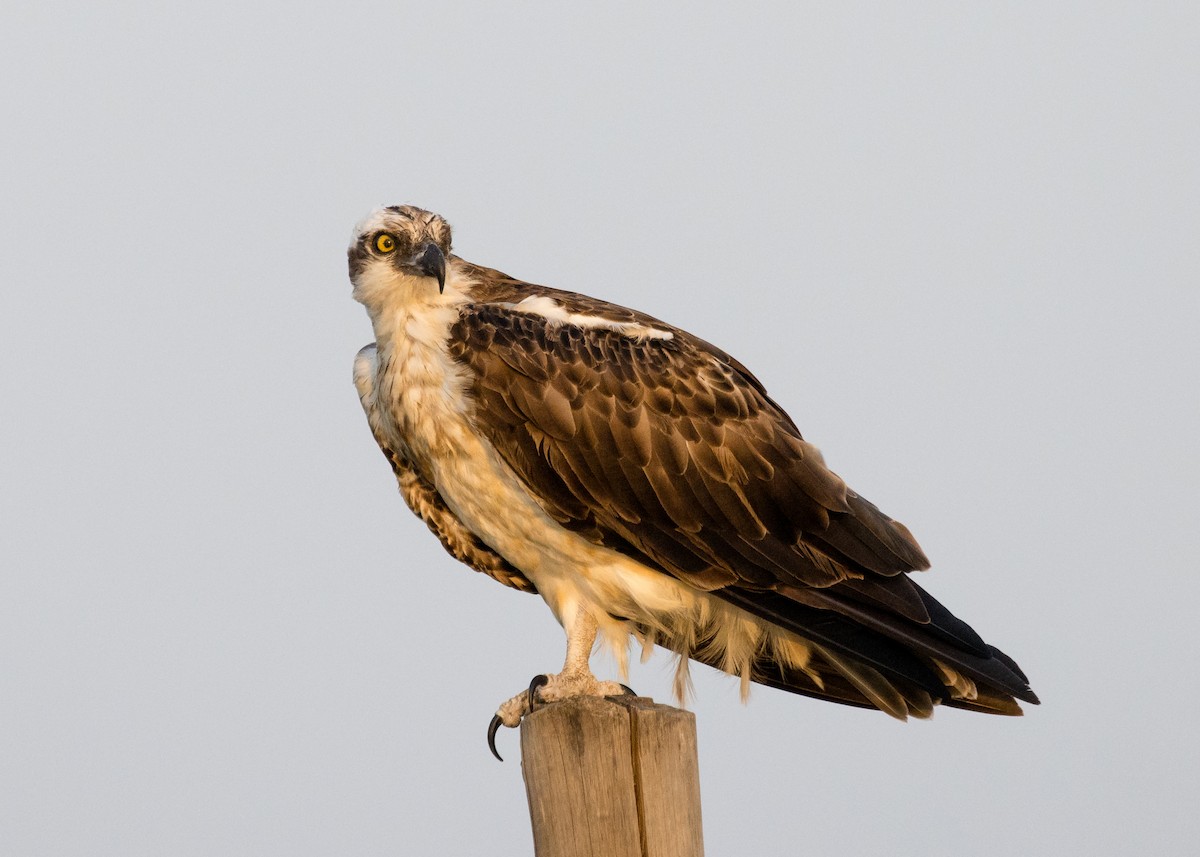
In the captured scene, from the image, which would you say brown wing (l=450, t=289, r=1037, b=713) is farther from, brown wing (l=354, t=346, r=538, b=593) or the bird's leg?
brown wing (l=354, t=346, r=538, b=593)

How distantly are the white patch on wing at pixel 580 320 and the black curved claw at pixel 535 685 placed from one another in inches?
57.1

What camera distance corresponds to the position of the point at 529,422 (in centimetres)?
606

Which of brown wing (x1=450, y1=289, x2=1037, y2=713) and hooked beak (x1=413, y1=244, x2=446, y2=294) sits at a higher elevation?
hooked beak (x1=413, y1=244, x2=446, y2=294)

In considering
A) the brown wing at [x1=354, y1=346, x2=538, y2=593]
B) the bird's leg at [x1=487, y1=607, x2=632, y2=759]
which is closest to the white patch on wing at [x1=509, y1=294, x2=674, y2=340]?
the brown wing at [x1=354, y1=346, x2=538, y2=593]

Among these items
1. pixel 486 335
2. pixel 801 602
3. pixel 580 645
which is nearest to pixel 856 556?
pixel 801 602

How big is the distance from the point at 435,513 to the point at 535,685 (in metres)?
1.09

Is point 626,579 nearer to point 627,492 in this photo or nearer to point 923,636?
point 627,492

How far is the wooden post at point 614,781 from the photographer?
4.77 meters

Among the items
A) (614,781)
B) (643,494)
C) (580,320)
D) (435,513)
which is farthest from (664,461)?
(614,781)

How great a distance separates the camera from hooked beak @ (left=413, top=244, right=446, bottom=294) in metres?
6.36

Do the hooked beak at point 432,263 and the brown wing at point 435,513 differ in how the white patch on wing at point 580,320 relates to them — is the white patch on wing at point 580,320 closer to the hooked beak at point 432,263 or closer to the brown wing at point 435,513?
the hooked beak at point 432,263

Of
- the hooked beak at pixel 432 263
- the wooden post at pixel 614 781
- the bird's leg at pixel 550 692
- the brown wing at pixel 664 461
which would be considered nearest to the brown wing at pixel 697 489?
the brown wing at pixel 664 461

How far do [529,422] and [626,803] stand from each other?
70.5 inches

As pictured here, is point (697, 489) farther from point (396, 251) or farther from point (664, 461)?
point (396, 251)
